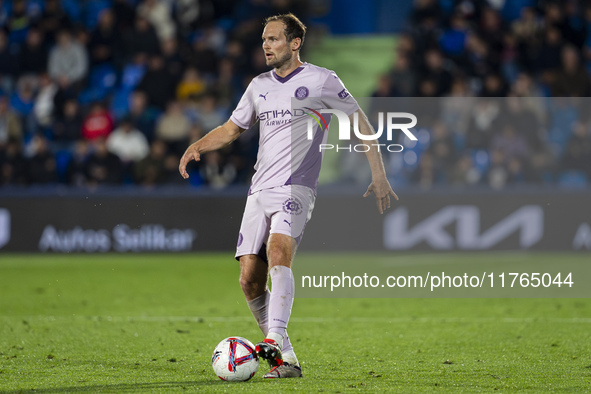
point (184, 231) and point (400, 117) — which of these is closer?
point (400, 117)

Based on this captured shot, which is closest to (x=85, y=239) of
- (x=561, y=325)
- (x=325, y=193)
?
(x=325, y=193)

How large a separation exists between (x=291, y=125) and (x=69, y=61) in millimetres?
11939

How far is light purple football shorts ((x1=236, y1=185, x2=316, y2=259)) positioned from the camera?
5.43m

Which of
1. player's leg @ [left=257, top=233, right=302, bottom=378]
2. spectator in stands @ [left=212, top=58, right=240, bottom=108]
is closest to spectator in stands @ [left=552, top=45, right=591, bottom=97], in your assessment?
spectator in stands @ [left=212, top=58, right=240, bottom=108]

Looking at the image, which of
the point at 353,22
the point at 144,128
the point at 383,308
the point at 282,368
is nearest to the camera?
the point at 282,368

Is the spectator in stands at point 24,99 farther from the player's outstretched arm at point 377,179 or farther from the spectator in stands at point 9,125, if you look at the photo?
the player's outstretched arm at point 377,179

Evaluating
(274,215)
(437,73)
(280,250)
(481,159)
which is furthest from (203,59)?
(280,250)

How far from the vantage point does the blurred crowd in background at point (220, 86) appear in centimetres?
1369

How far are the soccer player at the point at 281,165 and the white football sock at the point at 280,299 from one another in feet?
0.30

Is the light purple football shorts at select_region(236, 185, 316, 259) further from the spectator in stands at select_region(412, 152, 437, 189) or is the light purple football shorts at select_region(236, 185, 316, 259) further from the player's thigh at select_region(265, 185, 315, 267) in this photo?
the spectator in stands at select_region(412, 152, 437, 189)

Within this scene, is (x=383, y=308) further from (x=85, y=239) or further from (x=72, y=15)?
(x=72, y=15)

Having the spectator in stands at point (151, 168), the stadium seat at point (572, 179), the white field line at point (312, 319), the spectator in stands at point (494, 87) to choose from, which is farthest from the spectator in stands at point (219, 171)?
the white field line at point (312, 319)

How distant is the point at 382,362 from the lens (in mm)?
6055

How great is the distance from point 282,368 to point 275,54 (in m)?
1.75
